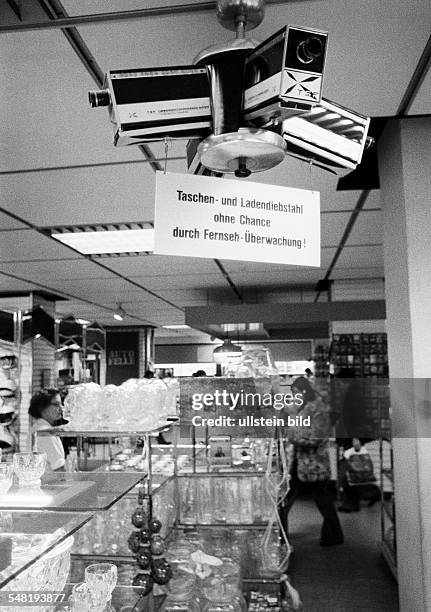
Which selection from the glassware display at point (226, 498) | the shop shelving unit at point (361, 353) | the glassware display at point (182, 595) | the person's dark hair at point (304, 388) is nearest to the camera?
the glassware display at point (182, 595)

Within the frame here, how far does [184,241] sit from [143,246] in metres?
3.28

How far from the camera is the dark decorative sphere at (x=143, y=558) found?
9.43ft

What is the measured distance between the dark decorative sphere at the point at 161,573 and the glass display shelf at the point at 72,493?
2.17ft

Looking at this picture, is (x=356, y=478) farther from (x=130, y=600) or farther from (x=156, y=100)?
(x=156, y=100)

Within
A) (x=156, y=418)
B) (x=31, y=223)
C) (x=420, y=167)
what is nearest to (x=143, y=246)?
(x=31, y=223)

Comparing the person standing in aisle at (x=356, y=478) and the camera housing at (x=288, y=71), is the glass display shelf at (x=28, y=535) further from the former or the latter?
the person standing in aisle at (x=356, y=478)

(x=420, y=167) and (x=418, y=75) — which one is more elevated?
(x=418, y=75)

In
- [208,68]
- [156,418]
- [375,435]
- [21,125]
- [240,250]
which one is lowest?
[375,435]

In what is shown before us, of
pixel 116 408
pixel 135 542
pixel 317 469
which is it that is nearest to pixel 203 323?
pixel 317 469

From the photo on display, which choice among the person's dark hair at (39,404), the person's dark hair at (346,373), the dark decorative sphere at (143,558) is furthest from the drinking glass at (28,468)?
the person's dark hair at (346,373)

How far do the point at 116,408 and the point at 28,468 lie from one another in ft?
3.71

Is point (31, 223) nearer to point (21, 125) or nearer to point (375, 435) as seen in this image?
point (21, 125)

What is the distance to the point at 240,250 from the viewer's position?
231 cm

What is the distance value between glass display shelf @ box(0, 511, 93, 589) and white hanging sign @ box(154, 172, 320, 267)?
3.37 ft
